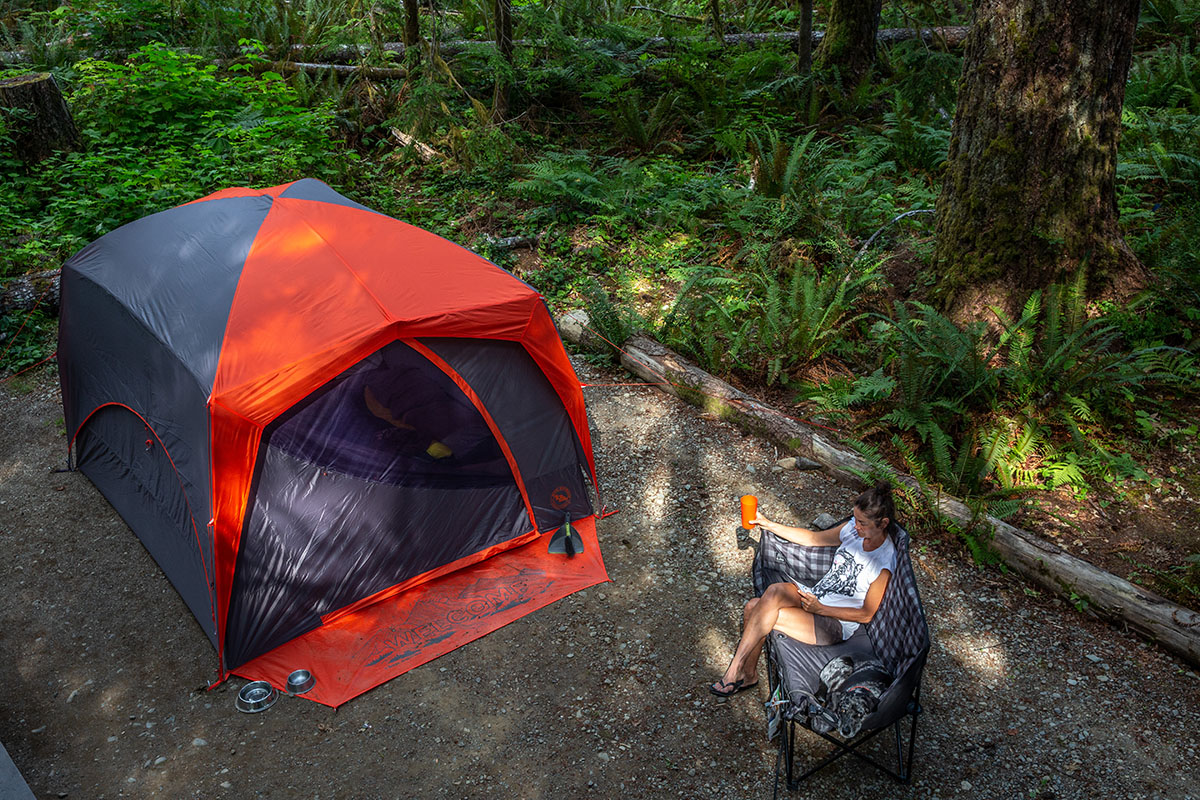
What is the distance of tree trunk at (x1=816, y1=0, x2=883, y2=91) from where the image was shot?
414 inches

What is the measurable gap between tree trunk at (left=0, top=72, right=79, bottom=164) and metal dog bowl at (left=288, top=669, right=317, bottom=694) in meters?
7.95

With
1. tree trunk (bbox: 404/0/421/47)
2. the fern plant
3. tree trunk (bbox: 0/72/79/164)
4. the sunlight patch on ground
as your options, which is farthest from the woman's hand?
tree trunk (bbox: 0/72/79/164)

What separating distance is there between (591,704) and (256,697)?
170 centimetres

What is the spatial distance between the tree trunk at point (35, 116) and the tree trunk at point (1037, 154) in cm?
945

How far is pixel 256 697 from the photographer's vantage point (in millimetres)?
4035

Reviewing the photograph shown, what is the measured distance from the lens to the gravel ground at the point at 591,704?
141 inches

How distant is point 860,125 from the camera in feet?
32.7

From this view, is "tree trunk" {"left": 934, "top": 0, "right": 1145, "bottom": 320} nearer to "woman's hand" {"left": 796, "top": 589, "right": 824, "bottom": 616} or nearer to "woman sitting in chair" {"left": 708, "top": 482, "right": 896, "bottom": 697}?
"woman sitting in chair" {"left": 708, "top": 482, "right": 896, "bottom": 697}

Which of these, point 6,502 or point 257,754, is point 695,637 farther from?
point 6,502

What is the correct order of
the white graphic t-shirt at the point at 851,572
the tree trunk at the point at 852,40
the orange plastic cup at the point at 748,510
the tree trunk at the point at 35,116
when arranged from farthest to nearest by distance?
the tree trunk at the point at 852,40 → the tree trunk at the point at 35,116 → the orange plastic cup at the point at 748,510 → the white graphic t-shirt at the point at 851,572

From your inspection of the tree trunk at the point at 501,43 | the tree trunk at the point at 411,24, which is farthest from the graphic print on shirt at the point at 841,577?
the tree trunk at the point at 411,24

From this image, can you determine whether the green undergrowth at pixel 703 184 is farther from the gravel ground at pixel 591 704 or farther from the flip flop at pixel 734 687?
the flip flop at pixel 734 687

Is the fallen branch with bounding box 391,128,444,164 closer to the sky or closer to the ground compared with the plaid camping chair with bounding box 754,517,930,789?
closer to the sky

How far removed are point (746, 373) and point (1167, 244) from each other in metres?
3.43
